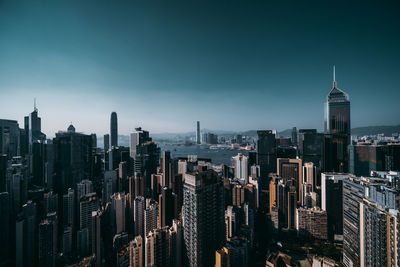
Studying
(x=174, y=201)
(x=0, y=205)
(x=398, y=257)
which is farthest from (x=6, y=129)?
(x=398, y=257)

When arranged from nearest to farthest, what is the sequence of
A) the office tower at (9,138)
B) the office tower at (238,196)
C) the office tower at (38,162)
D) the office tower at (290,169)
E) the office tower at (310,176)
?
the office tower at (9,138) → the office tower at (238,196) → the office tower at (38,162) → the office tower at (310,176) → the office tower at (290,169)

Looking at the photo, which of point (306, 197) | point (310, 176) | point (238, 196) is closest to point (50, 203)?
point (238, 196)

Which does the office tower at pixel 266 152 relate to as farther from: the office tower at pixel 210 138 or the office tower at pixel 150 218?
the office tower at pixel 150 218

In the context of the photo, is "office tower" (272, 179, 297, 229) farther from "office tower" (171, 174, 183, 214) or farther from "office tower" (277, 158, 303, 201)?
"office tower" (171, 174, 183, 214)

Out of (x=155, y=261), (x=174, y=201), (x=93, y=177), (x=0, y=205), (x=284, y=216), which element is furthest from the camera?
(x=93, y=177)

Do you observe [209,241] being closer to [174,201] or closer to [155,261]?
[155,261]

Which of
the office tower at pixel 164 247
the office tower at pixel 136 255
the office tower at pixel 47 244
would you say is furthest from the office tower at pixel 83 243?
the office tower at pixel 164 247

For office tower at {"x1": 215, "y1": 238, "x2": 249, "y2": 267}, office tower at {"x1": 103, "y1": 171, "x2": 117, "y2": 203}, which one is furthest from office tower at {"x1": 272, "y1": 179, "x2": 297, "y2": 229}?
office tower at {"x1": 103, "y1": 171, "x2": 117, "y2": 203}
